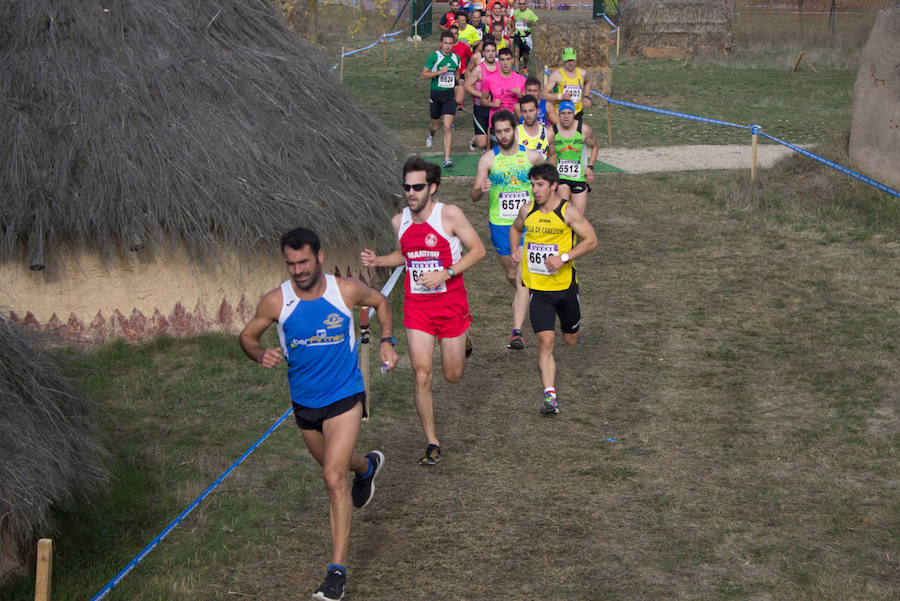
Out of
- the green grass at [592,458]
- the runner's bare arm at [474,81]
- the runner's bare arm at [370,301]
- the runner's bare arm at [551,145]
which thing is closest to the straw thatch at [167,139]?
the green grass at [592,458]

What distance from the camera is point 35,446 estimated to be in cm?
584

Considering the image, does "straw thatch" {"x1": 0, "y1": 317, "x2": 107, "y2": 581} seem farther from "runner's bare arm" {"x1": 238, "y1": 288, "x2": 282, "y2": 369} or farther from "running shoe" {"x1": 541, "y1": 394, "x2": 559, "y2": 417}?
"running shoe" {"x1": 541, "y1": 394, "x2": 559, "y2": 417}

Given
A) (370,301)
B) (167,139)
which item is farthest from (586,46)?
(370,301)

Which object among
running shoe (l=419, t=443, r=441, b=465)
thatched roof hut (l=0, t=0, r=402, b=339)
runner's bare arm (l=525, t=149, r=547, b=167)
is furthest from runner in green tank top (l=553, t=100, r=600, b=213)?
running shoe (l=419, t=443, r=441, b=465)

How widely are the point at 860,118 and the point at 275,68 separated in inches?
318

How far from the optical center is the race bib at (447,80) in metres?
16.8

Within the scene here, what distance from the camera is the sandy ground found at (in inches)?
704

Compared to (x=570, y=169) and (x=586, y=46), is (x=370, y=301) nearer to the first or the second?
(x=570, y=169)

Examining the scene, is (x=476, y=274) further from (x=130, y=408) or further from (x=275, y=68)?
(x=130, y=408)

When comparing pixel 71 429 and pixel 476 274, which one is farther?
pixel 476 274

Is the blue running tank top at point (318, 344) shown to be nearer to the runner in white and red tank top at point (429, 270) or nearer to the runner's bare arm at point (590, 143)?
the runner in white and red tank top at point (429, 270)

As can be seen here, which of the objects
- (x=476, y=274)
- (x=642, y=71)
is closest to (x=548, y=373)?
(x=476, y=274)

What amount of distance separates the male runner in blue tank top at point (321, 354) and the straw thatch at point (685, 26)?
27254mm

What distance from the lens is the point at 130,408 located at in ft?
27.6
